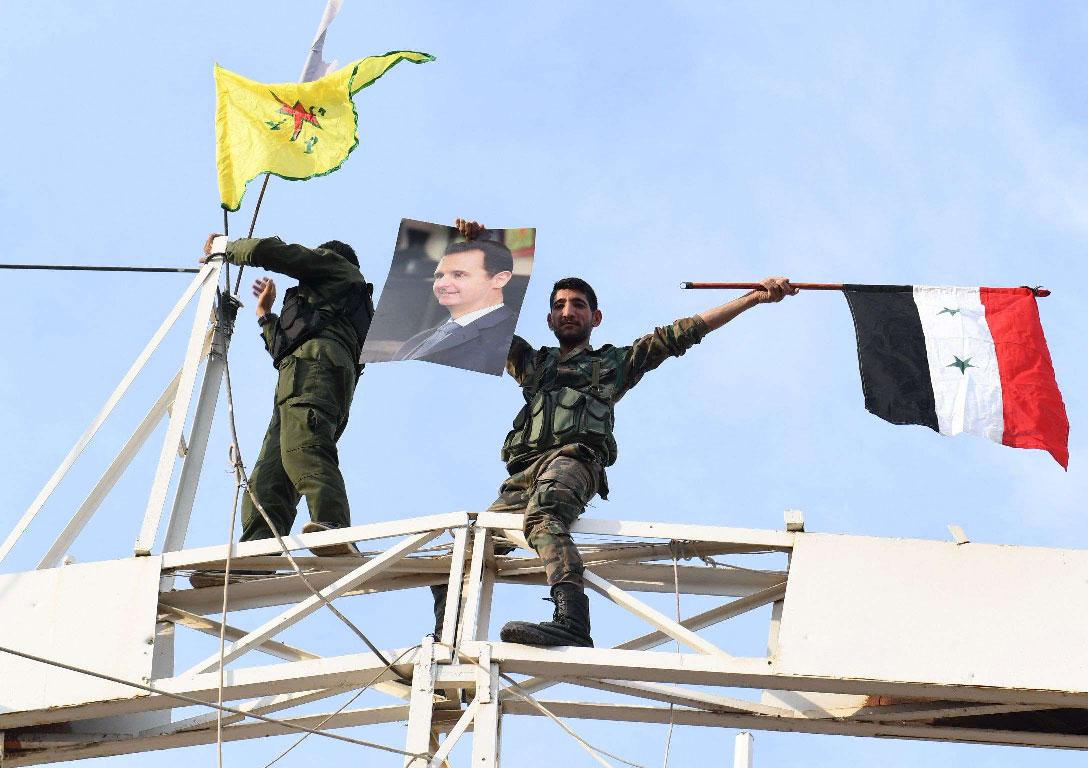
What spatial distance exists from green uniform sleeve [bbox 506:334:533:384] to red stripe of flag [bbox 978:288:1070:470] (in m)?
3.02

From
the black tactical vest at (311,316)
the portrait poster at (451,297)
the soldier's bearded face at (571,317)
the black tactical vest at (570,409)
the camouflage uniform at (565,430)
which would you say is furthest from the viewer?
the black tactical vest at (311,316)

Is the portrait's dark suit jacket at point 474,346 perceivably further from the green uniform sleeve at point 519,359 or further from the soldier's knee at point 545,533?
the soldier's knee at point 545,533

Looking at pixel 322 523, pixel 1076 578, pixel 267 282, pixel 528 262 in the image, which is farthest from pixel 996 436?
pixel 267 282

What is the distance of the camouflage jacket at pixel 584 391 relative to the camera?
1039cm

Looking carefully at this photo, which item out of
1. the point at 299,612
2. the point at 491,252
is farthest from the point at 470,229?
the point at 299,612

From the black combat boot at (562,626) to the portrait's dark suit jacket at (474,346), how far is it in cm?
176

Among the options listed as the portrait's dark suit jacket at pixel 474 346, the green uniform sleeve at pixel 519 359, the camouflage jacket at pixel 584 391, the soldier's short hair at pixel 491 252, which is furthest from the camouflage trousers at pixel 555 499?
the soldier's short hair at pixel 491 252

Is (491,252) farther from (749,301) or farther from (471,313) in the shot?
(749,301)

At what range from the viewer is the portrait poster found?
35.2 feet

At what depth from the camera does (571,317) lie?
36.6ft

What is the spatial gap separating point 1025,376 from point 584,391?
283cm

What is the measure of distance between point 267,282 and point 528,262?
6.85 ft

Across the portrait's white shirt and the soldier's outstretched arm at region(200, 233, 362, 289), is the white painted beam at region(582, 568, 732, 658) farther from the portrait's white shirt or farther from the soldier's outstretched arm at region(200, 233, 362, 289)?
the soldier's outstretched arm at region(200, 233, 362, 289)

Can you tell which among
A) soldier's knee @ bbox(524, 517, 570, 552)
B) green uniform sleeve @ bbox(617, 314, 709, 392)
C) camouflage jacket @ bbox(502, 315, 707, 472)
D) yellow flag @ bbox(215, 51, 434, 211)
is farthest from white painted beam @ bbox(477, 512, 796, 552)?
yellow flag @ bbox(215, 51, 434, 211)
